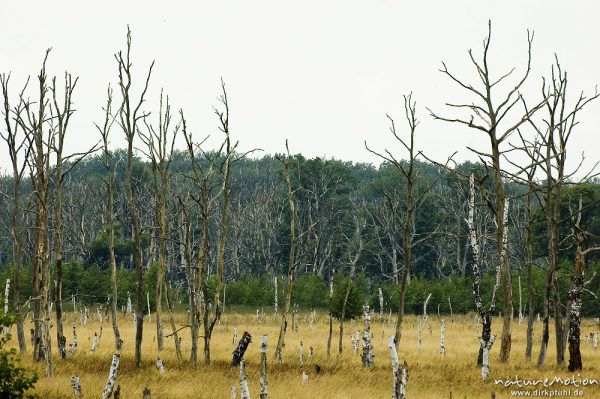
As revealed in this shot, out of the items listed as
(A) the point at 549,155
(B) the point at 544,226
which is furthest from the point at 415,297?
(A) the point at 549,155

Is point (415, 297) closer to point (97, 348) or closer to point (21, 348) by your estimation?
point (97, 348)

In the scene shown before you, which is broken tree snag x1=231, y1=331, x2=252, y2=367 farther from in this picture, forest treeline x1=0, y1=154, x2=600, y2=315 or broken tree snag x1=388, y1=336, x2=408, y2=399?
forest treeline x1=0, y1=154, x2=600, y2=315

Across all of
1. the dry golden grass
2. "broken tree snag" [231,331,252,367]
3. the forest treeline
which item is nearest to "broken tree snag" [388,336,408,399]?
the dry golden grass

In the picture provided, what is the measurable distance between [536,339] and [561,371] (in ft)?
43.1

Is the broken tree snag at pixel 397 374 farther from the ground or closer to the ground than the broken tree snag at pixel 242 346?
farther from the ground

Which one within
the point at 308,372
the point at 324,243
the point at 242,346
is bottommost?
the point at 308,372

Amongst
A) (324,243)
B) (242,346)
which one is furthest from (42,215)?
(324,243)

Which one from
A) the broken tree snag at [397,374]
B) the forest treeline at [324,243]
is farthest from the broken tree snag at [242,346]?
the forest treeline at [324,243]

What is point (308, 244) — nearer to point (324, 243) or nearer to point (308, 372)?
point (308, 372)

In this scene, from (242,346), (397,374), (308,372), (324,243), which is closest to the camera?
(397,374)

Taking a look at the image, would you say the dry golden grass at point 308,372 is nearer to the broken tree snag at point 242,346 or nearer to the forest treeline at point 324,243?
the broken tree snag at point 242,346

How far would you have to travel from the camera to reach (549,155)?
2050 cm

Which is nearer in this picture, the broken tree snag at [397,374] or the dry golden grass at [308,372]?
the broken tree snag at [397,374]

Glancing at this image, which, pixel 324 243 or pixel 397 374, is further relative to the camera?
pixel 324 243
